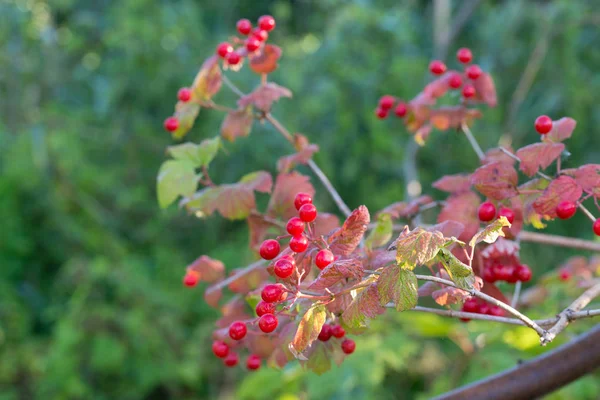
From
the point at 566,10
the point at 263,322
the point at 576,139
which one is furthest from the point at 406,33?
the point at 263,322

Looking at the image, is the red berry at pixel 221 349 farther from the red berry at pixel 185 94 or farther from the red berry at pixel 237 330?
the red berry at pixel 185 94

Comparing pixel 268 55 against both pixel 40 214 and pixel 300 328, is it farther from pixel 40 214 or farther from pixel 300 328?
pixel 40 214

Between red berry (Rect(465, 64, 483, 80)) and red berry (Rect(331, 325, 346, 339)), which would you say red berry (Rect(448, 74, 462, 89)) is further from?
red berry (Rect(331, 325, 346, 339))

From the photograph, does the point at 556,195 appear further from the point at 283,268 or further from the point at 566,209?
the point at 283,268

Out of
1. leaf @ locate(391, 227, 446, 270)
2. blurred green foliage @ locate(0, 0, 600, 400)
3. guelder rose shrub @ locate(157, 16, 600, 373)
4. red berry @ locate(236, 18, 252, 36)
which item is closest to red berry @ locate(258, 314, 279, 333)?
guelder rose shrub @ locate(157, 16, 600, 373)

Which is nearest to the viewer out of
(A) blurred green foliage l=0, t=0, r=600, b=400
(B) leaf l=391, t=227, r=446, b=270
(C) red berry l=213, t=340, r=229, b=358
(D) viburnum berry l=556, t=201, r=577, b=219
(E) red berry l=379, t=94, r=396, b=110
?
(B) leaf l=391, t=227, r=446, b=270
